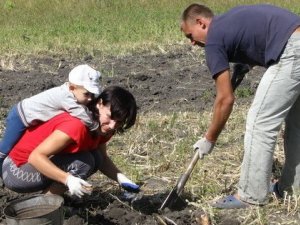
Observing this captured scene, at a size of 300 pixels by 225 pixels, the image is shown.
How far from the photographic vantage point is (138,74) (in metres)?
8.70

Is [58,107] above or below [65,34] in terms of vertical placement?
above

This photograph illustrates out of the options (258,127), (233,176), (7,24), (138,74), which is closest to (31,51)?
(138,74)

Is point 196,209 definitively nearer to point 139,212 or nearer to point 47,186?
point 139,212

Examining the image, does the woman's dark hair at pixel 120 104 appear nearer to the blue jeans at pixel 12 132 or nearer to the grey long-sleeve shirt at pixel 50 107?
the grey long-sleeve shirt at pixel 50 107

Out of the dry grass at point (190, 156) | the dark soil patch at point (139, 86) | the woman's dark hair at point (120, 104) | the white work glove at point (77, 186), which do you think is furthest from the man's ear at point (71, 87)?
the dry grass at point (190, 156)

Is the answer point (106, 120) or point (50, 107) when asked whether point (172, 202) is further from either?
point (50, 107)

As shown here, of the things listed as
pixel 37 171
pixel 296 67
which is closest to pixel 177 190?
pixel 37 171

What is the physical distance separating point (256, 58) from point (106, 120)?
1091 mm

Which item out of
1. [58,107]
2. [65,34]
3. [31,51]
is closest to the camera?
[58,107]

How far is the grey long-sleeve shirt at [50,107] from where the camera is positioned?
4.20m

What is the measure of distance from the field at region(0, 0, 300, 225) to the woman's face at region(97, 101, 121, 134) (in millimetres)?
643

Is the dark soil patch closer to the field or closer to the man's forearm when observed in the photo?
the field

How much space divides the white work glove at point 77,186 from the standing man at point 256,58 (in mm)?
913

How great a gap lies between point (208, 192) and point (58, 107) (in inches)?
52.0
